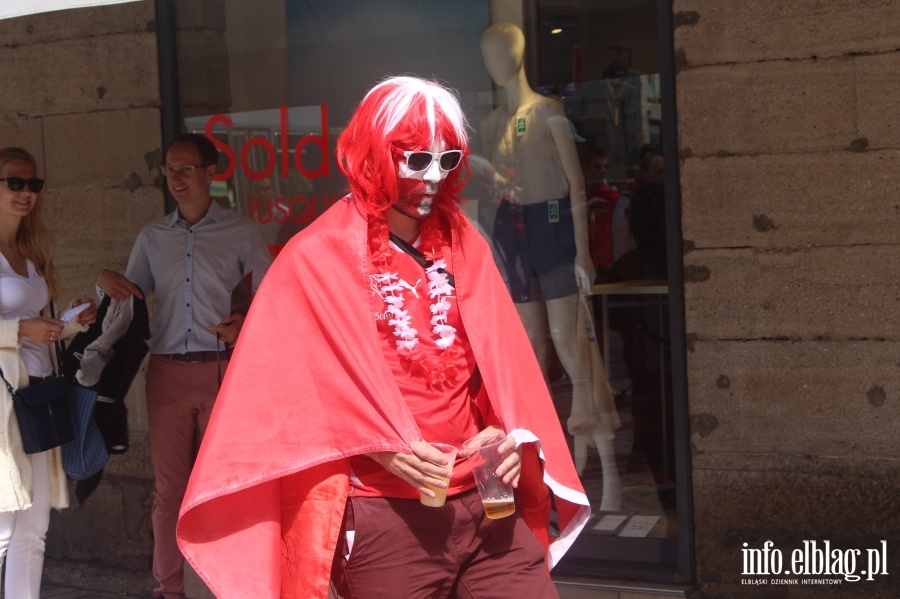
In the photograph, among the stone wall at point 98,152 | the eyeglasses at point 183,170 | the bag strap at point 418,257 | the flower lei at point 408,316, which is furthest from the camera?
the stone wall at point 98,152

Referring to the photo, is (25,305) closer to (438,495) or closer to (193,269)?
(193,269)

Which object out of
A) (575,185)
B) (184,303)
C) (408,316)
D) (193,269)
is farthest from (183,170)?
(408,316)

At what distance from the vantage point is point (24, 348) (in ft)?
14.0

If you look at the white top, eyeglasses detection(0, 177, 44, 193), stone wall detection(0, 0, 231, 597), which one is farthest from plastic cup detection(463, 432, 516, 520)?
stone wall detection(0, 0, 231, 597)

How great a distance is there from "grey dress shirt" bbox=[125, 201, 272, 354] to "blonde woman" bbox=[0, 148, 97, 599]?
19.2 inches

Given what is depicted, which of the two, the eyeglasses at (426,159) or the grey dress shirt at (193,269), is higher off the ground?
the eyeglasses at (426,159)

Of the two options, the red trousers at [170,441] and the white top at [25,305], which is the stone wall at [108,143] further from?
the white top at [25,305]

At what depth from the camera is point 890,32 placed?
4.26 metres

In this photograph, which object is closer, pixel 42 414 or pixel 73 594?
pixel 42 414

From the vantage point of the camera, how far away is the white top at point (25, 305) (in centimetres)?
424

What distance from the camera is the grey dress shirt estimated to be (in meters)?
4.83

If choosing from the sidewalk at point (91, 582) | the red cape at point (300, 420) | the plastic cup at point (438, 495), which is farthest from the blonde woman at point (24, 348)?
the plastic cup at point (438, 495)

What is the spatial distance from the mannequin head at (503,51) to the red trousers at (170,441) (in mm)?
1781

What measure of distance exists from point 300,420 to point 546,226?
273 centimetres
